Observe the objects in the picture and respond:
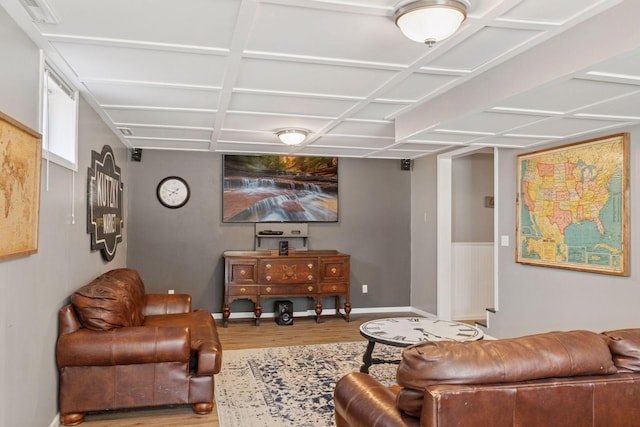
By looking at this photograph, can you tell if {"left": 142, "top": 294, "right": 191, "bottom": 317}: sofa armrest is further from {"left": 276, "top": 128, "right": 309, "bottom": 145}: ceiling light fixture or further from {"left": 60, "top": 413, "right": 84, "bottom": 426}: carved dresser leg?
{"left": 276, "top": 128, "right": 309, "bottom": 145}: ceiling light fixture

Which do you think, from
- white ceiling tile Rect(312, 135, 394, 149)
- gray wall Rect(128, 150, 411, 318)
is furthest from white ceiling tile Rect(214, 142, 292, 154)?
white ceiling tile Rect(312, 135, 394, 149)

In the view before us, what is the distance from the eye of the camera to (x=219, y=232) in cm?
643

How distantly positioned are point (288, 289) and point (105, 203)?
2.54 meters

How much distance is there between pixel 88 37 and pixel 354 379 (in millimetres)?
2171

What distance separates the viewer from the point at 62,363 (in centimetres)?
298

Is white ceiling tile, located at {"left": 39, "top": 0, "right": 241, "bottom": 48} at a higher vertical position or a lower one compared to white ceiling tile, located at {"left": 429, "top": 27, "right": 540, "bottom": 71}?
higher

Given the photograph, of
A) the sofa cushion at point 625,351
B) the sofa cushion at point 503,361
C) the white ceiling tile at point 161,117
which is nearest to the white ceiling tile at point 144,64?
the white ceiling tile at point 161,117

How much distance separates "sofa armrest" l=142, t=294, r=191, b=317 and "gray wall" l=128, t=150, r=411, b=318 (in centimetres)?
164

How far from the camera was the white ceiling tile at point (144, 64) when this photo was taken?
2619 millimetres

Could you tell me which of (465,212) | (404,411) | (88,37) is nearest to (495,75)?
(404,411)

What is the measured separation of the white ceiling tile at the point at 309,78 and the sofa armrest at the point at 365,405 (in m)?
1.77

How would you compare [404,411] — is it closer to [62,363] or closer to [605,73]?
[605,73]

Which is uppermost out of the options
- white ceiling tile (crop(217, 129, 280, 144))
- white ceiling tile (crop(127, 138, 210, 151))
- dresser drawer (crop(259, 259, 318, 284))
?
white ceiling tile (crop(127, 138, 210, 151))

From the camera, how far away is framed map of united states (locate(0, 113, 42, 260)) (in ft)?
6.95
